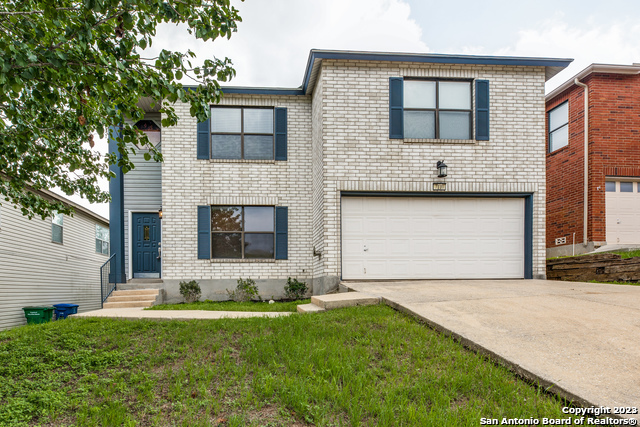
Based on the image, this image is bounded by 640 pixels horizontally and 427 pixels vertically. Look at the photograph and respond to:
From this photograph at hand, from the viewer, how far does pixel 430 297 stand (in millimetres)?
5859

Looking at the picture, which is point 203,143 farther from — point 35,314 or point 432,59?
point 35,314

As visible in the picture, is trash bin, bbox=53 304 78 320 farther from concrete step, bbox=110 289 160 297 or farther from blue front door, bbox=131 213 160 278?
concrete step, bbox=110 289 160 297

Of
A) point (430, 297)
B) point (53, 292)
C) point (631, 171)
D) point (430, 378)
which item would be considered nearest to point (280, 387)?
point (430, 378)

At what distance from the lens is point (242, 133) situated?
413 inches

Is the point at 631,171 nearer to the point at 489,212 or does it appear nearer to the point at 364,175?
the point at 489,212

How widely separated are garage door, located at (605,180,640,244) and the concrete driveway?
6.58 meters

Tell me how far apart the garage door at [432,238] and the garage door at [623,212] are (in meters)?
4.43

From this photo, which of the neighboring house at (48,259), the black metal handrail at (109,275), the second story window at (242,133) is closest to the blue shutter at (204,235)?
the second story window at (242,133)

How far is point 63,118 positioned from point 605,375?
6791 mm

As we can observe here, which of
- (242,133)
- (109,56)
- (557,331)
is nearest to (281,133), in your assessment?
(242,133)

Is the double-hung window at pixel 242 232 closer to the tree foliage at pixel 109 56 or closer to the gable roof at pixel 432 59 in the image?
the gable roof at pixel 432 59

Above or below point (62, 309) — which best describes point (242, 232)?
above

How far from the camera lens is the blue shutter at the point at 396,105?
9094 mm

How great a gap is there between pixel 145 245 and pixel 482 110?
9.39m
